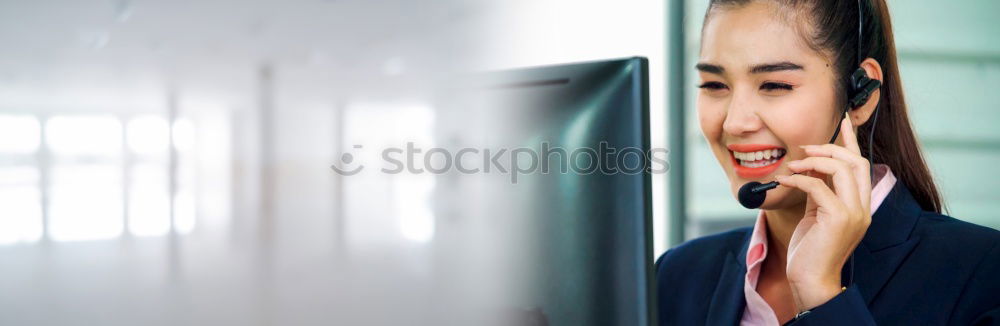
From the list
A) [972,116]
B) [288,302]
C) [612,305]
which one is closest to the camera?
[612,305]

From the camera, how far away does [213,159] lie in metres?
0.77

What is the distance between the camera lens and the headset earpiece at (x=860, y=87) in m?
1.00

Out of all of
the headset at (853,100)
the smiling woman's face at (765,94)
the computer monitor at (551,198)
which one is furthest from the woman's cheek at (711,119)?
the computer monitor at (551,198)

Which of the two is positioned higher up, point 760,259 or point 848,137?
point 848,137

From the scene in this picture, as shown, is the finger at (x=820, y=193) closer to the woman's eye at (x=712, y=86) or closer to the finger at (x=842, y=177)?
the finger at (x=842, y=177)

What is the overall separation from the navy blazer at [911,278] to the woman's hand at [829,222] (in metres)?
0.03

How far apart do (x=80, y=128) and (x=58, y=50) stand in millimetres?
147

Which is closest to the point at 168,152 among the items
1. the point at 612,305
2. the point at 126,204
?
the point at 126,204

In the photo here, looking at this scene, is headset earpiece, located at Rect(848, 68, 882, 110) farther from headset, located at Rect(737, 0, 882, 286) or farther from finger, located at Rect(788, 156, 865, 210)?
finger, located at Rect(788, 156, 865, 210)

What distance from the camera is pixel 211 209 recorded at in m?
0.92

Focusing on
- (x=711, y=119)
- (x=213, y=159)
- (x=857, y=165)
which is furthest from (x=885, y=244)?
(x=213, y=159)

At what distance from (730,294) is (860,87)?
0.35 metres

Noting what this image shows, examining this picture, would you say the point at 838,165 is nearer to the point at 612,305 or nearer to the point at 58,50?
the point at 612,305

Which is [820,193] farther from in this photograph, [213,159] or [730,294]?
[213,159]
